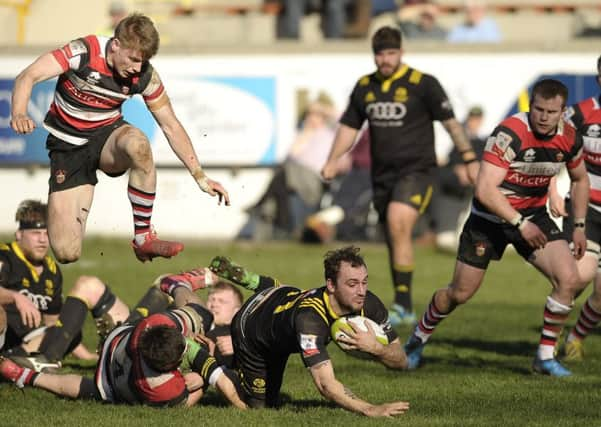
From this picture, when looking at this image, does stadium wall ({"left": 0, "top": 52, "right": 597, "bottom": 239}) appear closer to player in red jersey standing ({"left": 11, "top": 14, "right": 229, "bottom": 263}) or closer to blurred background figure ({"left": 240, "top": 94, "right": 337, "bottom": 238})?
blurred background figure ({"left": 240, "top": 94, "right": 337, "bottom": 238})

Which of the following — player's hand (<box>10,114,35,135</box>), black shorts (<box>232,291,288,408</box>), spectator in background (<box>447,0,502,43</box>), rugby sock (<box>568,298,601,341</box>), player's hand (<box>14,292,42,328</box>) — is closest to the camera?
player's hand (<box>10,114,35,135</box>)

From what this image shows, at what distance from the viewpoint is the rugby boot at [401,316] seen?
1305cm

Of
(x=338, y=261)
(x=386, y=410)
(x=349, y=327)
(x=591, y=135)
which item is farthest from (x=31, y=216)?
(x=591, y=135)

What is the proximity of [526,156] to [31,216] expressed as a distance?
3872 millimetres

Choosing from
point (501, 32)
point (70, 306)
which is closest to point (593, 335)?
point (70, 306)

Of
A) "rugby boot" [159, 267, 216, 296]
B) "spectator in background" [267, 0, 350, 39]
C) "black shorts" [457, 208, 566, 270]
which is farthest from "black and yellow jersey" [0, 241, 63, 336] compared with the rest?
"spectator in background" [267, 0, 350, 39]

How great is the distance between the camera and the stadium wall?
20.2 m

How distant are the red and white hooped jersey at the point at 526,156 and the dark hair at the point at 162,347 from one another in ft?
9.20

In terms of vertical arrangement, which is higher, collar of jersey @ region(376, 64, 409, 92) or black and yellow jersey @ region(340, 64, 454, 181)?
collar of jersey @ region(376, 64, 409, 92)

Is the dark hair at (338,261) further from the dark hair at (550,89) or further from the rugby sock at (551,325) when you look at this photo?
the rugby sock at (551,325)

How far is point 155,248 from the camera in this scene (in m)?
9.86

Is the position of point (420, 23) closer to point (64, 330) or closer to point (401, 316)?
point (401, 316)

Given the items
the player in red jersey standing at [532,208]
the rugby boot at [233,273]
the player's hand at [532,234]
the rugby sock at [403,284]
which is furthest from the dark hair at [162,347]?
the rugby sock at [403,284]

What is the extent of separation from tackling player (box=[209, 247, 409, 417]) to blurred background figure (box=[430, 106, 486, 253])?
35.0 ft
